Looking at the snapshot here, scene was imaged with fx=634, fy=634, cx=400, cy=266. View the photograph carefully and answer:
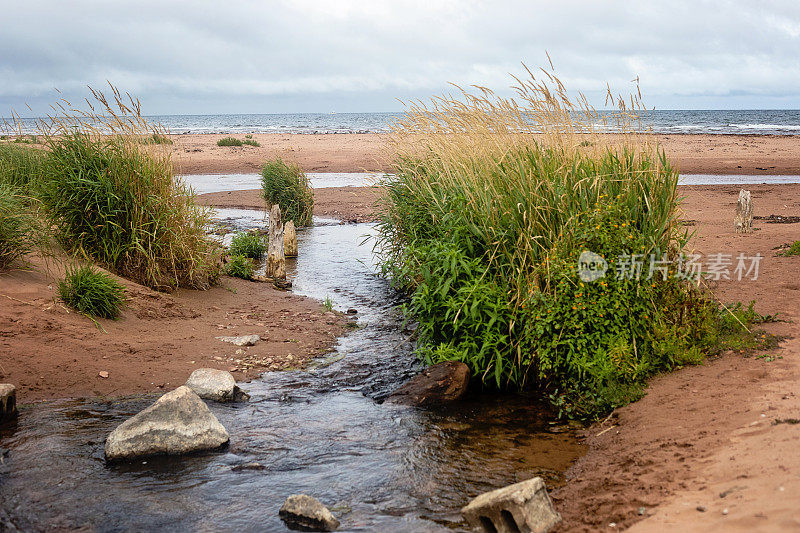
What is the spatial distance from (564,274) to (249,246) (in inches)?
325

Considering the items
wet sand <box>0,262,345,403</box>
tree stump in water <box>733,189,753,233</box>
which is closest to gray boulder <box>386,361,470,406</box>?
wet sand <box>0,262,345,403</box>

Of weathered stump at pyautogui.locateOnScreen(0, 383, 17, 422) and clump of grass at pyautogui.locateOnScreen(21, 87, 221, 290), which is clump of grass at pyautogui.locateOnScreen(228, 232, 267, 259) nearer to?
clump of grass at pyautogui.locateOnScreen(21, 87, 221, 290)

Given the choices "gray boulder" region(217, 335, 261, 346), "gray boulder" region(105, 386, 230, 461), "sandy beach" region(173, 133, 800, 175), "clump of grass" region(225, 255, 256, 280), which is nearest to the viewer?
"gray boulder" region(105, 386, 230, 461)

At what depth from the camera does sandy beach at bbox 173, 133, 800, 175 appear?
2935 centimetres

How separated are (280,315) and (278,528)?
200 inches

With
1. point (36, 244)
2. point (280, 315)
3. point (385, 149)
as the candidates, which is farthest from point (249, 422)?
point (385, 149)

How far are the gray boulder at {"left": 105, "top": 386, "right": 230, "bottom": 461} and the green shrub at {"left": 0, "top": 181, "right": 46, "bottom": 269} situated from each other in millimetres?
3709

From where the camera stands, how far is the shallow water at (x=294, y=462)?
13.6 feet

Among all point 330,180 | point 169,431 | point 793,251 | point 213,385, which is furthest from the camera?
point 330,180

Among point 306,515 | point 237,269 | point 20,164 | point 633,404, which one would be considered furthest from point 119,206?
point 633,404

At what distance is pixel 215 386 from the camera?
6023 mm

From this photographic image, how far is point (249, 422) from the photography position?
18.4ft

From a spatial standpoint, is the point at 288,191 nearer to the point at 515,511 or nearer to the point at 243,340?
the point at 243,340

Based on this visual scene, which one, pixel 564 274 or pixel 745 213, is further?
pixel 745 213
